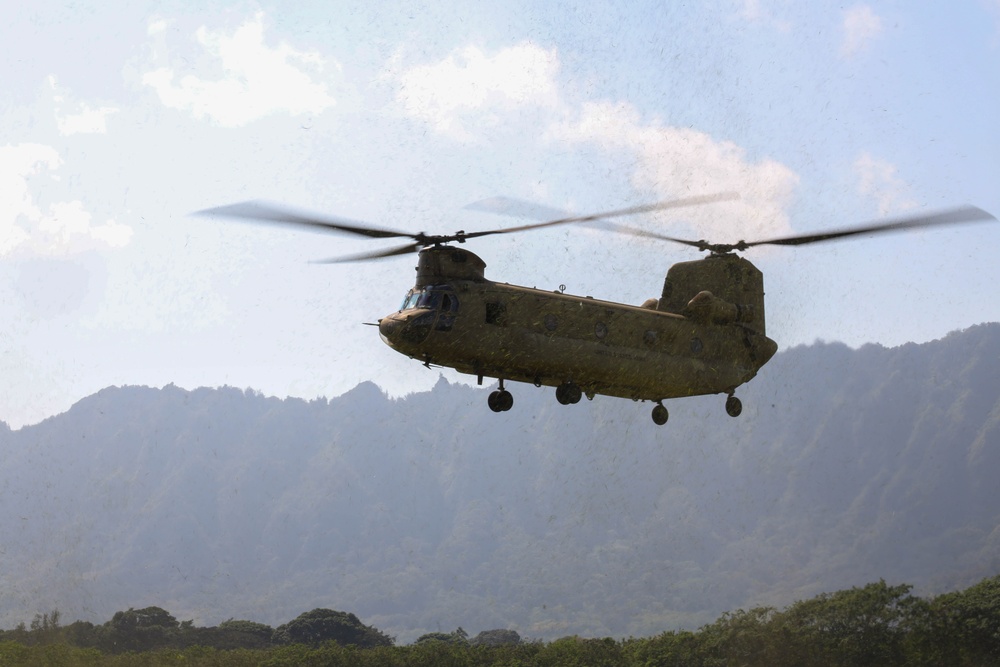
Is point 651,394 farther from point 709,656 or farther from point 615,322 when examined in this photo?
point 709,656

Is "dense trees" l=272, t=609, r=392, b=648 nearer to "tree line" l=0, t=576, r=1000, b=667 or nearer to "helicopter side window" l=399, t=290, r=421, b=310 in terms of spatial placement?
"tree line" l=0, t=576, r=1000, b=667

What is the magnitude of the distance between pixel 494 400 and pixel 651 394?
5.99 meters

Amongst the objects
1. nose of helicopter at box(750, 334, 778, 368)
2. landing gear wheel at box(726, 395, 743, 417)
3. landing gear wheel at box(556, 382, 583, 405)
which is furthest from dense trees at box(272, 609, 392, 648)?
landing gear wheel at box(556, 382, 583, 405)

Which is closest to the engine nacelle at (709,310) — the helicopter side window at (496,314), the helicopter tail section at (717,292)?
the helicopter tail section at (717,292)

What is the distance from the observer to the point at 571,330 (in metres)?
34.5

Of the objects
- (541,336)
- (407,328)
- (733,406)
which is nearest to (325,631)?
(733,406)

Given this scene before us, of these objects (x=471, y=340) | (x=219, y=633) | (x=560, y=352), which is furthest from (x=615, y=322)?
(x=219, y=633)

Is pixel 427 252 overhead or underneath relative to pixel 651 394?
overhead

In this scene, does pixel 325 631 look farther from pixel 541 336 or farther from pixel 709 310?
pixel 541 336

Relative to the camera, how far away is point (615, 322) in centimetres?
3562

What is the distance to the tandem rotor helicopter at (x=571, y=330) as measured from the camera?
32.7 meters

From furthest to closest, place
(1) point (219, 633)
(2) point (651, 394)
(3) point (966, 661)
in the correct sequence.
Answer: (1) point (219, 633) → (3) point (966, 661) → (2) point (651, 394)

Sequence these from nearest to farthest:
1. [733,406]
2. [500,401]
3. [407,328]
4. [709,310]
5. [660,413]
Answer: [407,328] < [500,401] < [709,310] < [660,413] < [733,406]

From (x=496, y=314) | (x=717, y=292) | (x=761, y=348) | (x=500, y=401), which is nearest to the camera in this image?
(x=496, y=314)
